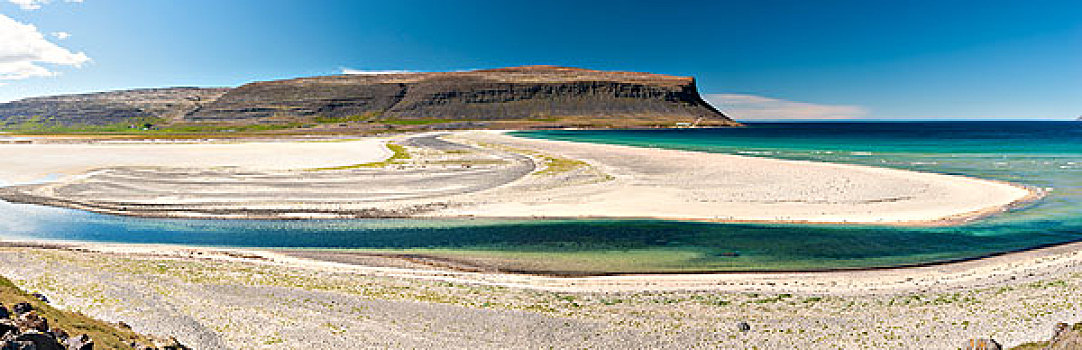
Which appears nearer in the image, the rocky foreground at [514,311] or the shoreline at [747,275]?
the rocky foreground at [514,311]

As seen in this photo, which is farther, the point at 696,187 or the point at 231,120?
the point at 231,120

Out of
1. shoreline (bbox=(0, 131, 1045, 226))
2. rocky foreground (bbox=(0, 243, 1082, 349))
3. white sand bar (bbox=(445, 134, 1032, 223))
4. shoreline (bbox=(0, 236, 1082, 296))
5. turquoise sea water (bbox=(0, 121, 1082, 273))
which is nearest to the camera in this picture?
rocky foreground (bbox=(0, 243, 1082, 349))

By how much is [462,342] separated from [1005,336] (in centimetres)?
1156

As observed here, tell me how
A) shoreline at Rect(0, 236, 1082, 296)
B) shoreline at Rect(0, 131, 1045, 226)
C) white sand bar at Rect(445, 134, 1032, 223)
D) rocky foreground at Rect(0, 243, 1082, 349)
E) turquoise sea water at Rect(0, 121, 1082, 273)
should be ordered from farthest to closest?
white sand bar at Rect(445, 134, 1032, 223), shoreline at Rect(0, 131, 1045, 226), turquoise sea water at Rect(0, 121, 1082, 273), shoreline at Rect(0, 236, 1082, 296), rocky foreground at Rect(0, 243, 1082, 349)

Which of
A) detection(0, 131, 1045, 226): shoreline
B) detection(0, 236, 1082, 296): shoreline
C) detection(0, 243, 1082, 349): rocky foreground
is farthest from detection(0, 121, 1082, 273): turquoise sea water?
detection(0, 243, 1082, 349): rocky foreground

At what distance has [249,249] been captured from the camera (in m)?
19.9

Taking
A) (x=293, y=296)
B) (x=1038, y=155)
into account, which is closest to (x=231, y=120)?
(x=293, y=296)

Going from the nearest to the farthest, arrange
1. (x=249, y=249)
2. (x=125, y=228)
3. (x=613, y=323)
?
(x=613, y=323) < (x=249, y=249) < (x=125, y=228)

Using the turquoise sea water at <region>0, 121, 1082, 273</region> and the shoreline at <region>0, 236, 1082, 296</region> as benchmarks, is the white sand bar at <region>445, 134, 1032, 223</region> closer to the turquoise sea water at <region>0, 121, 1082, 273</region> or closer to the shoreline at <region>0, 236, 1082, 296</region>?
the turquoise sea water at <region>0, 121, 1082, 273</region>

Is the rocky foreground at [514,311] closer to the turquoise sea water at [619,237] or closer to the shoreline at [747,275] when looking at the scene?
the shoreline at [747,275]

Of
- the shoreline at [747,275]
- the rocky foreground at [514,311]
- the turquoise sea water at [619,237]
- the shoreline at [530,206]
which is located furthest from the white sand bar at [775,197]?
the rocky foreground at [514,311]

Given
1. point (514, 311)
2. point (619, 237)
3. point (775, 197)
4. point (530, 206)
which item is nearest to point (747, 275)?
point (619, 237)

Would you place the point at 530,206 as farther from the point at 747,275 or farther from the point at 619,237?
the point at 747,275

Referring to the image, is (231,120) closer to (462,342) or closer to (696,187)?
(696,187)
